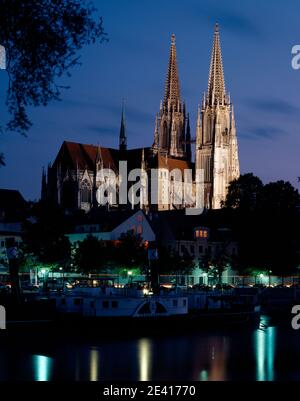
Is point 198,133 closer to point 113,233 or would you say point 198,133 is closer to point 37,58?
point 113,233

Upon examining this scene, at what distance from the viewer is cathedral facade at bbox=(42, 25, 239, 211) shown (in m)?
154

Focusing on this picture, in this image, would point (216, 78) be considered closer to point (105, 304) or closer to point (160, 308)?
point (160, 308)

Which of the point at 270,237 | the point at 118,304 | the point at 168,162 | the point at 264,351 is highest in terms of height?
the point at 168,162

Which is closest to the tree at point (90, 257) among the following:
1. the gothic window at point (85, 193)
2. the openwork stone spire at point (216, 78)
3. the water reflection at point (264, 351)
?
the water reflection at point (264, 351)

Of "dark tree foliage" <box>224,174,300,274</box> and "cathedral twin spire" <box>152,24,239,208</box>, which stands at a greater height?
"cathedral twin spire" <box>152,24,239,208</box>

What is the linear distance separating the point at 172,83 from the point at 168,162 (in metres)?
23.2

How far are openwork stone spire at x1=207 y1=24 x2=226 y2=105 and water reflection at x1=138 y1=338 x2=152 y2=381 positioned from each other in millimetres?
133559

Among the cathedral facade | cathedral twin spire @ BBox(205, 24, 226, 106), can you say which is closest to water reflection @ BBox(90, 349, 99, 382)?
the cathedral facade

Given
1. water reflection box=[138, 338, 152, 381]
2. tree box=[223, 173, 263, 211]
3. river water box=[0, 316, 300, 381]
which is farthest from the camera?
tree box=[223, 173, 263, 211]

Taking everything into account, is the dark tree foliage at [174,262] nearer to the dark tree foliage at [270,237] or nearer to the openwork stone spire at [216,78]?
the dark tree foliage at [270,237]

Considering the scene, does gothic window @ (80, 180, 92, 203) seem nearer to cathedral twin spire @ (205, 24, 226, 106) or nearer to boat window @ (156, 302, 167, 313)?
cathedral twin spire @ (205, 24, 226, 106)

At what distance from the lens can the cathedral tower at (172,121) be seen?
7205 inches

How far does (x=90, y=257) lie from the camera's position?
80.1 meters

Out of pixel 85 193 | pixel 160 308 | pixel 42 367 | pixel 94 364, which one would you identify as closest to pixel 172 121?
pixel 85 193
